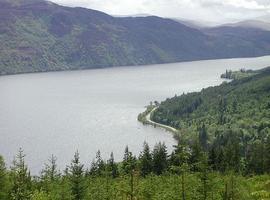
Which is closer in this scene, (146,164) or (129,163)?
(129,163)

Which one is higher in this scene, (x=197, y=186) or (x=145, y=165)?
(x=197, y=186)

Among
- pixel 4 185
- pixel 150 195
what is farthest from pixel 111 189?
pixel 4 185

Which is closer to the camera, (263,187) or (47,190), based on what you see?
(263,187)

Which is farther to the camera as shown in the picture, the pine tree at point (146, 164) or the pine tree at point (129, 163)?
the pine tree at point (146, 164)

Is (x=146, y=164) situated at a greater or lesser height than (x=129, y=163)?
lesser

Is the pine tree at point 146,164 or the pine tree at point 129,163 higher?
the pine tree at point 129,163

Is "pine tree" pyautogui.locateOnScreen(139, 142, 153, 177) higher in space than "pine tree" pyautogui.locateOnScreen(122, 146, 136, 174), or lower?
lower

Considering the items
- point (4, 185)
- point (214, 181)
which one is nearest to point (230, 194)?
point (214, 181)

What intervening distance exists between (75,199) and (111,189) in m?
20.5

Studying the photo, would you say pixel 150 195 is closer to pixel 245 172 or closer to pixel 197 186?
pixel 197 186

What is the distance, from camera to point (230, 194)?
69438 millimetres

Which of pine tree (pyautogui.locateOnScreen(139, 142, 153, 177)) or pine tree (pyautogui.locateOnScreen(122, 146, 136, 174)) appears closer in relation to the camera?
pine tree (pyautogui.locateOnScreen(122, 146, 136, 174))

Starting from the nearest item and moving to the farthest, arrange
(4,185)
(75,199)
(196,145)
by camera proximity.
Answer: (75,199) → (4,185) → (196,145)

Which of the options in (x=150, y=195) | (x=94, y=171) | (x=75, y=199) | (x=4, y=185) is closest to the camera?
(x=75, y=199)
